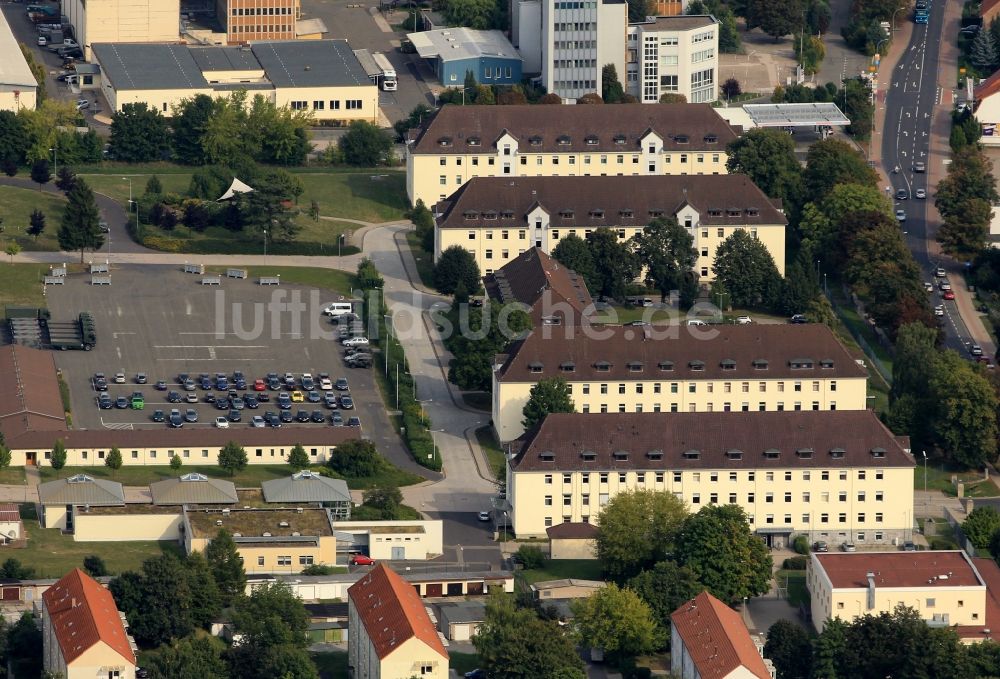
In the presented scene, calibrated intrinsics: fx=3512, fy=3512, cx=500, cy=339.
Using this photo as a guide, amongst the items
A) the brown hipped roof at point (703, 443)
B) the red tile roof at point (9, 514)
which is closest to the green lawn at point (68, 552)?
the red tile roof at point (9, 514)

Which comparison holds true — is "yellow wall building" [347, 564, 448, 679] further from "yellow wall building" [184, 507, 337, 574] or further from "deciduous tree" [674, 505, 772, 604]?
"deciduous tree" [674, 505, 772, 604]

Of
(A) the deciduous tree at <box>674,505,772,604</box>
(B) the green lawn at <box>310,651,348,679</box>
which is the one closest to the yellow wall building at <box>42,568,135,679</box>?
(B) the green lawn at <box>310,651,348,679</box>

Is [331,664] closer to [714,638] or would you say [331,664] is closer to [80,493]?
[714,638]

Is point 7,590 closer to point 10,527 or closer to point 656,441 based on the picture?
point 10,527

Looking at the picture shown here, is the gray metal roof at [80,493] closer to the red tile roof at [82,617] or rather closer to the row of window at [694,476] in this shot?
the red tile roof at [82,617]

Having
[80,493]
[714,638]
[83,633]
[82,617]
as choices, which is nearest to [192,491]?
[80,493]

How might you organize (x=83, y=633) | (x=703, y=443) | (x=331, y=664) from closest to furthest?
(x=83, y=633)
(x=331, y=664)
(x=703, y=443)

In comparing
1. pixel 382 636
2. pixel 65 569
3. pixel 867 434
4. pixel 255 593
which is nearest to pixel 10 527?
pixel 65 569
